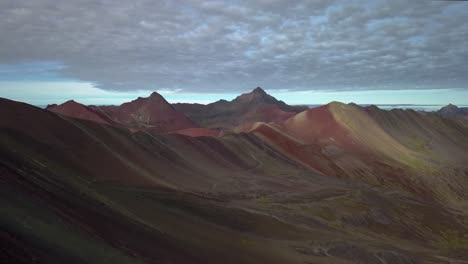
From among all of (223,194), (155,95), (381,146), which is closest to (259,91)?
(155,95)

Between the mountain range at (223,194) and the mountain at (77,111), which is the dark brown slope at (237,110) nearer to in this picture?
the mountain range at (223,194)

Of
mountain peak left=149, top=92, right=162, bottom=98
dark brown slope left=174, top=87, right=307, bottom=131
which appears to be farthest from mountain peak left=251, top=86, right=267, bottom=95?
mountain peak left=149, top=92, right=162, bottom=98

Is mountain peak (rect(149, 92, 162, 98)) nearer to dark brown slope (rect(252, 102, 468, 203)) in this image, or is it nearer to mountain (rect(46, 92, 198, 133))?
mountain (rect(46, 92, 198, 133))

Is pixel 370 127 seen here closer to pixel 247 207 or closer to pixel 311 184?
pixel 311 184

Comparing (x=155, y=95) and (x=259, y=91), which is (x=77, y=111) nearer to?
(x=155, y=95)

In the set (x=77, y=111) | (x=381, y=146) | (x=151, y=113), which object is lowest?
(x=381, y=146)

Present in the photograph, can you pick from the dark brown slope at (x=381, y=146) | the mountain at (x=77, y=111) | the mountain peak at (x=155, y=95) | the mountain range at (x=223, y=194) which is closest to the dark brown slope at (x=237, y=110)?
the mountain peak at (x=155, y=95)

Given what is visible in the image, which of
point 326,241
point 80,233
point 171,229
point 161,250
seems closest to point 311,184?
point 326,241
